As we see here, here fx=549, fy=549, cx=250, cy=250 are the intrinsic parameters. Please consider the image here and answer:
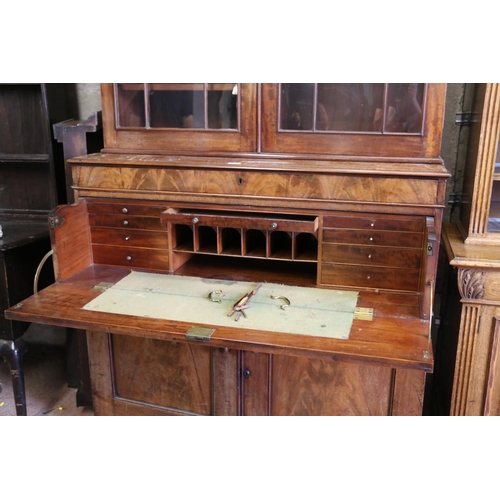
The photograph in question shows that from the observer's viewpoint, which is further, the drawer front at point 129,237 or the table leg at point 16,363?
the table leg at point 16,363

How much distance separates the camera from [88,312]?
1.79 m

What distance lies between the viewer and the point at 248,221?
76.6 inches

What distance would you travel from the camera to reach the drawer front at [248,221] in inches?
74.9

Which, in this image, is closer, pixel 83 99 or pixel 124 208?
pixel 124 208

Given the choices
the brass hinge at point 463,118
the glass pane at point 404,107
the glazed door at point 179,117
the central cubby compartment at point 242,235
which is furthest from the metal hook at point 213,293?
the brass hinge at point 463,118

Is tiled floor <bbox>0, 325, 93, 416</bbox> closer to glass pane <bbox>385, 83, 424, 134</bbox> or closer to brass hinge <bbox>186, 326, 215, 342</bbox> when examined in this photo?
brass hinge <bbox>186, 326, 215, 342</bbox>

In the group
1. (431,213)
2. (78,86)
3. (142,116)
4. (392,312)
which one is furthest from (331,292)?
(78,86)

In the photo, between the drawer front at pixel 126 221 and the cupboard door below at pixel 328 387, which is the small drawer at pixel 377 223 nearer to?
the cupboard door below at pixel 328 387

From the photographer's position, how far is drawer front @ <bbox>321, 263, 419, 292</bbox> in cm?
192

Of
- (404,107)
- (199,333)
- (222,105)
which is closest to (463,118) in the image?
(404,107)

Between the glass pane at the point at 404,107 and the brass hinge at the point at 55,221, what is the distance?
1.24m

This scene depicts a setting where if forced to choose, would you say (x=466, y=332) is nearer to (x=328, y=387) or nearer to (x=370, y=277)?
(x=370, y=277)

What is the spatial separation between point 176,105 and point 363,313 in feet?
3.50

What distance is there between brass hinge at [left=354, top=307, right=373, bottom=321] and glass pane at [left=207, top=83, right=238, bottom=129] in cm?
83
